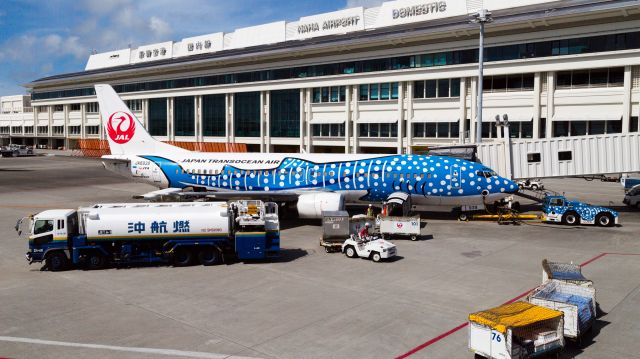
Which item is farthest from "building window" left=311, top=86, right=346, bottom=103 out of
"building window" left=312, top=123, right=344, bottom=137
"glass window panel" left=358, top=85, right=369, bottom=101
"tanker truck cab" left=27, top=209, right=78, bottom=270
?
"tanker truck cab" left=27, top=209, right=78, bottom=270

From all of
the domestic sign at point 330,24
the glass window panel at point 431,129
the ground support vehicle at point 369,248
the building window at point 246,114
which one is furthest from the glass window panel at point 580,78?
the building window at point 246,114

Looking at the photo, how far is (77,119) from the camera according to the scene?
143875mm

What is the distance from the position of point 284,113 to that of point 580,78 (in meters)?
48.6

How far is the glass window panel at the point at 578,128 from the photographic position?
2435 inches

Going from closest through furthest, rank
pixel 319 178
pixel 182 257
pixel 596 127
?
1. pixel 182 257
2. pixel 319 178
3. pixel 596 127

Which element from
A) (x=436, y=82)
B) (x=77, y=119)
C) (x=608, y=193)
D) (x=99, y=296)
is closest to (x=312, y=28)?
(x=436, y=82)

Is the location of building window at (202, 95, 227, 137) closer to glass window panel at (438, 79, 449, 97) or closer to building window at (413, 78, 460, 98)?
building window at (413, 78, 460, 98)

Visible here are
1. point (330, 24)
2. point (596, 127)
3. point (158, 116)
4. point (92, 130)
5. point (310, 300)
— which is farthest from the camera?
point (92, 130)

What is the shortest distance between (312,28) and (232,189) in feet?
226

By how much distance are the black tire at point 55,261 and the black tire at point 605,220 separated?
32.4 meters

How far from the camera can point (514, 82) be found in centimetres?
6675

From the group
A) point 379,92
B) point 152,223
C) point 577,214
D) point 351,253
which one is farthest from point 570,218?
point 379,92

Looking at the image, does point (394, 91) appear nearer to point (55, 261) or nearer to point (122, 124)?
point (122, 124)

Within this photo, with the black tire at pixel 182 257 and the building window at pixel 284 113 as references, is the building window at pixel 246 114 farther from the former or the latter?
the black tire at pixel 182 257
